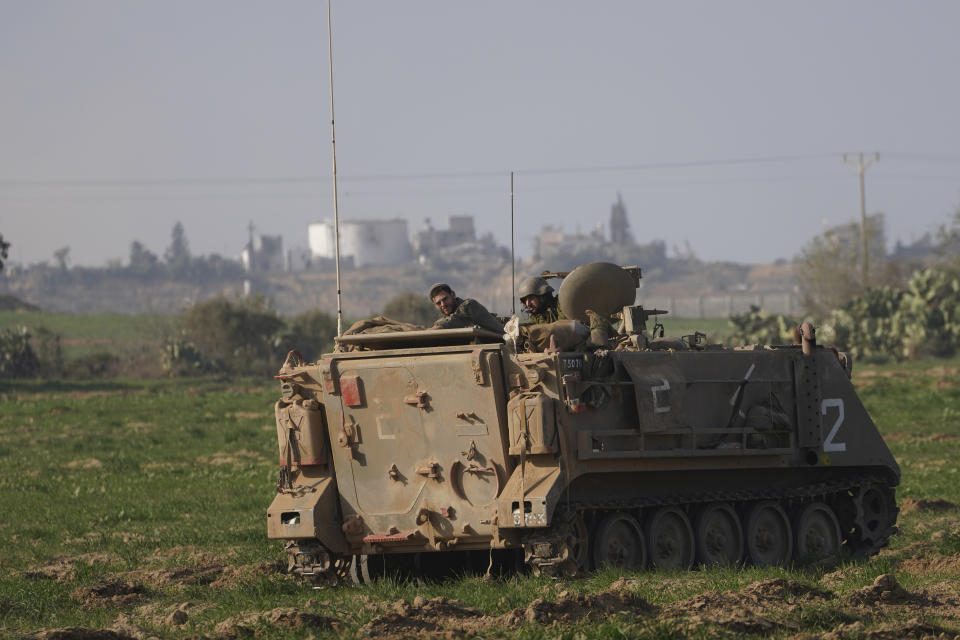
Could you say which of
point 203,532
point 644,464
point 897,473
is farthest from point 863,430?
point 203,532

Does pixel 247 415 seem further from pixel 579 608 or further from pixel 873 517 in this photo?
pixel 579 608

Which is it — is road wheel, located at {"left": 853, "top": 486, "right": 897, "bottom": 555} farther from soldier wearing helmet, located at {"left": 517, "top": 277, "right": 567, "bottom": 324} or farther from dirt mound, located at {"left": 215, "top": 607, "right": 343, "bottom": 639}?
dirt mound, located at {"left": 215, "top": 607, "right": 343, "bottom": 639}

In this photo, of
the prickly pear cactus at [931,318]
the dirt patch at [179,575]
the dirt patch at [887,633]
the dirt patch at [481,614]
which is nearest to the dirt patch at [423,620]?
the dirt patch at [481,614]

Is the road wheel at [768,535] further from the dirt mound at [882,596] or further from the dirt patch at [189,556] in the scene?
the dirt patch at [189,556]

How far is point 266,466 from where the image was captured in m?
29.2

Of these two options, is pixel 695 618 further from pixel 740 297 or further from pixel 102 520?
pixel 740 297

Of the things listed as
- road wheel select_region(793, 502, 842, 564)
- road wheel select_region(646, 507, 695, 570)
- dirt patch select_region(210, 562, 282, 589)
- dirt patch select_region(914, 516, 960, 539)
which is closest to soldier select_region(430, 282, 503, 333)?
road wheel select_region(646, 507, 695, 570)

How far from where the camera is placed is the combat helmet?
16516mm

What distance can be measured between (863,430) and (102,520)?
34.1ft

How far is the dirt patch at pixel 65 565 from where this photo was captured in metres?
16.6

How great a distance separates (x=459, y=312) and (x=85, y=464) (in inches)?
648

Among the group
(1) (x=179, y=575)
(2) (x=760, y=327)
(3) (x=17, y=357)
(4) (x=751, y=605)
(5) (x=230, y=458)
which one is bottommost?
(5) (x=230, y=458)

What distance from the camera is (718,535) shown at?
16.2 m

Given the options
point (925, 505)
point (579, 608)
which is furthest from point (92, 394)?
point (579, 608)
